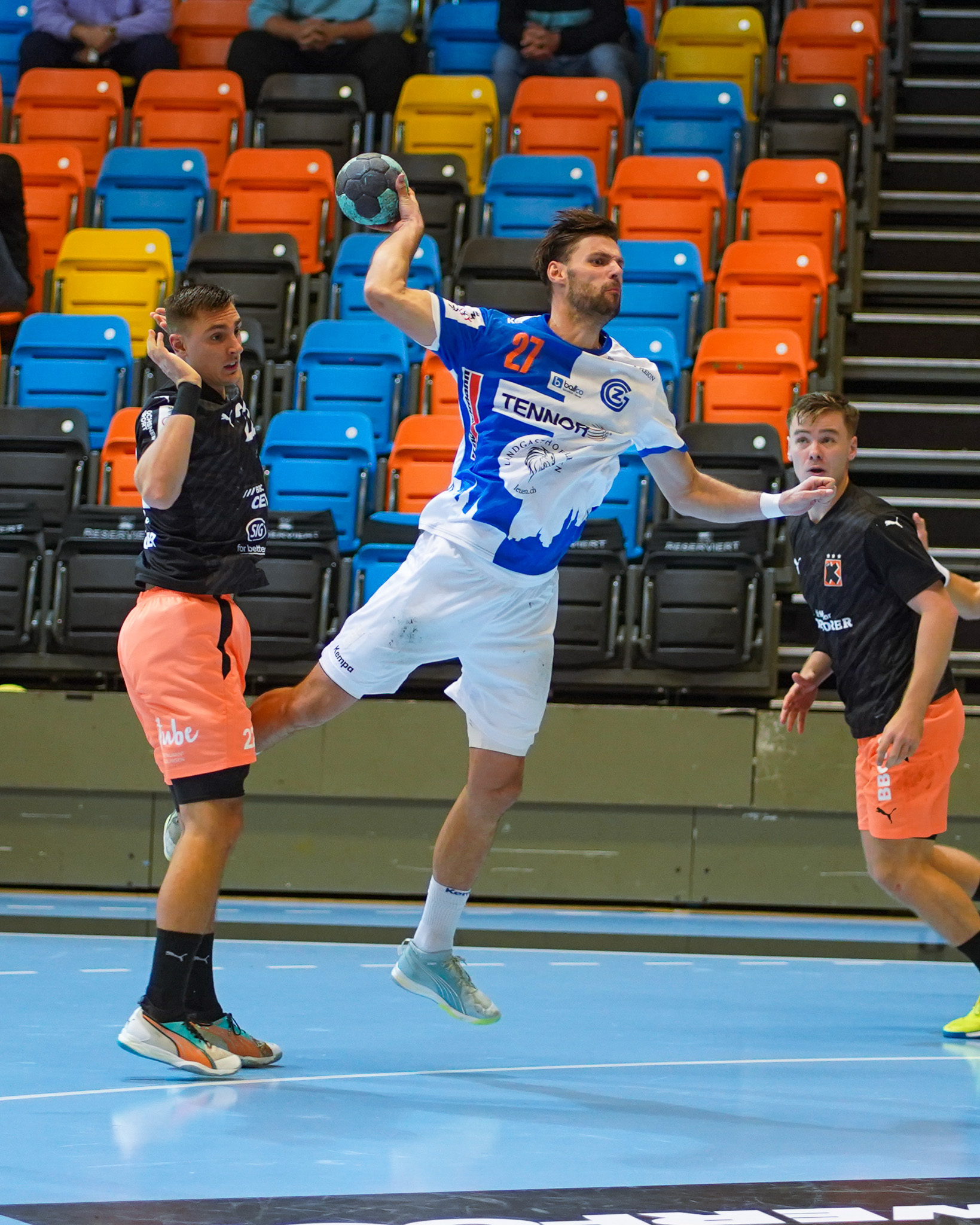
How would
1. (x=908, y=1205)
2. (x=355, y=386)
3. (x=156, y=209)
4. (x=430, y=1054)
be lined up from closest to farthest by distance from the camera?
(x=908, y=1205) → (x=430, y=1054) → (x=355, y=386) → (x=156, y=209)

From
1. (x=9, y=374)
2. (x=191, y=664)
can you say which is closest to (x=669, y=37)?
(x=9, y=374)

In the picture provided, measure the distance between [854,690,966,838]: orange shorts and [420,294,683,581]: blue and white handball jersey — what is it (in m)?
1.22

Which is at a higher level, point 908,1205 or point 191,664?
point 191,664

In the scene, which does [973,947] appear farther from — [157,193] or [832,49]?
[832,49]

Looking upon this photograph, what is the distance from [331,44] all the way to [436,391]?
342cm

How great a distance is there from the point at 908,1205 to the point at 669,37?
10.2 meters

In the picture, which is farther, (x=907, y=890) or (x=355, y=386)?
(x=355, y=386)

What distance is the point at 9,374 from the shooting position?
9.56 metres

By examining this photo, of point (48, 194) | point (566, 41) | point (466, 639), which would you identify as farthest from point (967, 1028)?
point (48, 194)

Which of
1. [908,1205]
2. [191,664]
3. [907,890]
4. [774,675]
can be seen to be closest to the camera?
[908,1205]

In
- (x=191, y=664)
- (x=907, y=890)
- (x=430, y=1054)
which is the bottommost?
(x=430, y=1054)

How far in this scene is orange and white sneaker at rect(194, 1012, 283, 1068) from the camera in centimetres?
415

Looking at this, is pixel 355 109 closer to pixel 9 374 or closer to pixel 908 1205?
pixel 9 374

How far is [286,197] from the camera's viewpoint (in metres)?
10.7
